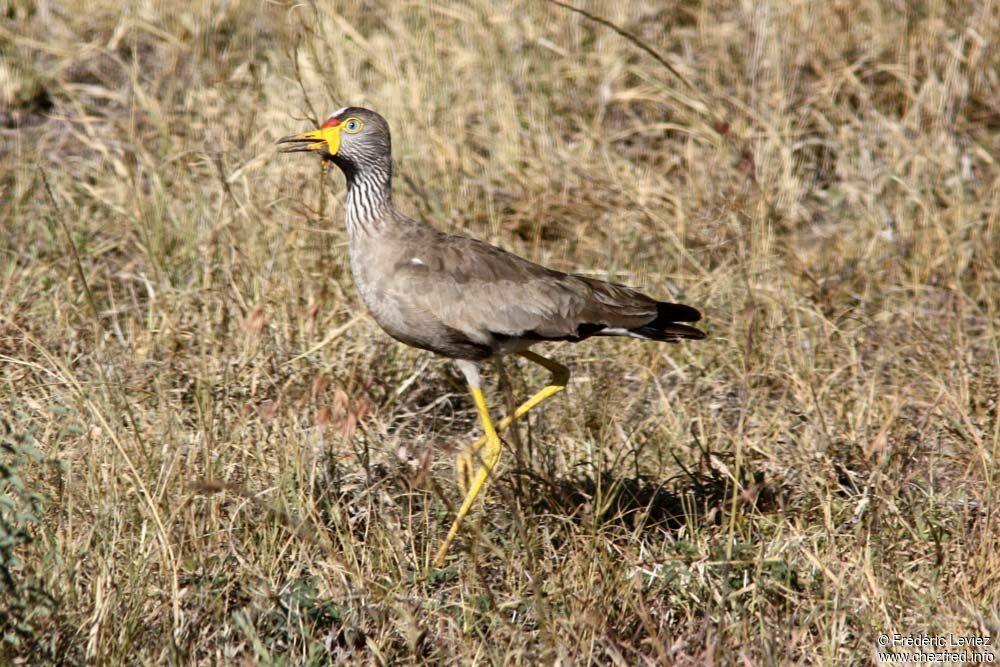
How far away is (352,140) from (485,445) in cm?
133

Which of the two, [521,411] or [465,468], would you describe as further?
[465,468]

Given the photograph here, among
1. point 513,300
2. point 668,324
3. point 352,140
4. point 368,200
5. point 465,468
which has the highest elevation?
point 352,140

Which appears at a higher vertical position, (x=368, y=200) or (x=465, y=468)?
(x=368, y=200)

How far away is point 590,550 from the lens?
429cm

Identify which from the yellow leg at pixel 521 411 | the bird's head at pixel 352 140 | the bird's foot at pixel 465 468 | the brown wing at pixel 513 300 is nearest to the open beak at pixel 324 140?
the bird's head at pixel 352 140

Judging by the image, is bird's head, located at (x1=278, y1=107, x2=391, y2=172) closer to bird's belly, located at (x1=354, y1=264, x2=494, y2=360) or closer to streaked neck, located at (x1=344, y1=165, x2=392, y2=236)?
streaked neck, located at (x1=344, y1=165, x2=392, y2=236)

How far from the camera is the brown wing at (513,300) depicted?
4.77m

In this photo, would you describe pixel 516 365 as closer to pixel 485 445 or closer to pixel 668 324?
pixel 485 445

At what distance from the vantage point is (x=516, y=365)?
19.0 ft

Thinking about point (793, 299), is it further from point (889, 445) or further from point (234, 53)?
point (234, 53)

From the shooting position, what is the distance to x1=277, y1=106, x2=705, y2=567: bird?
476 cm

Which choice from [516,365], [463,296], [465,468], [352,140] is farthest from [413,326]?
[516,365]

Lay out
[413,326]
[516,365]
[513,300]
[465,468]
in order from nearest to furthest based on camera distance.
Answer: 1. [413,326]
2. [513,300]
3. [465,468]
4. [516,365]

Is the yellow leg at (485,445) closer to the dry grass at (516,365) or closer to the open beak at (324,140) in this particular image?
the dry grass at (516,365)
